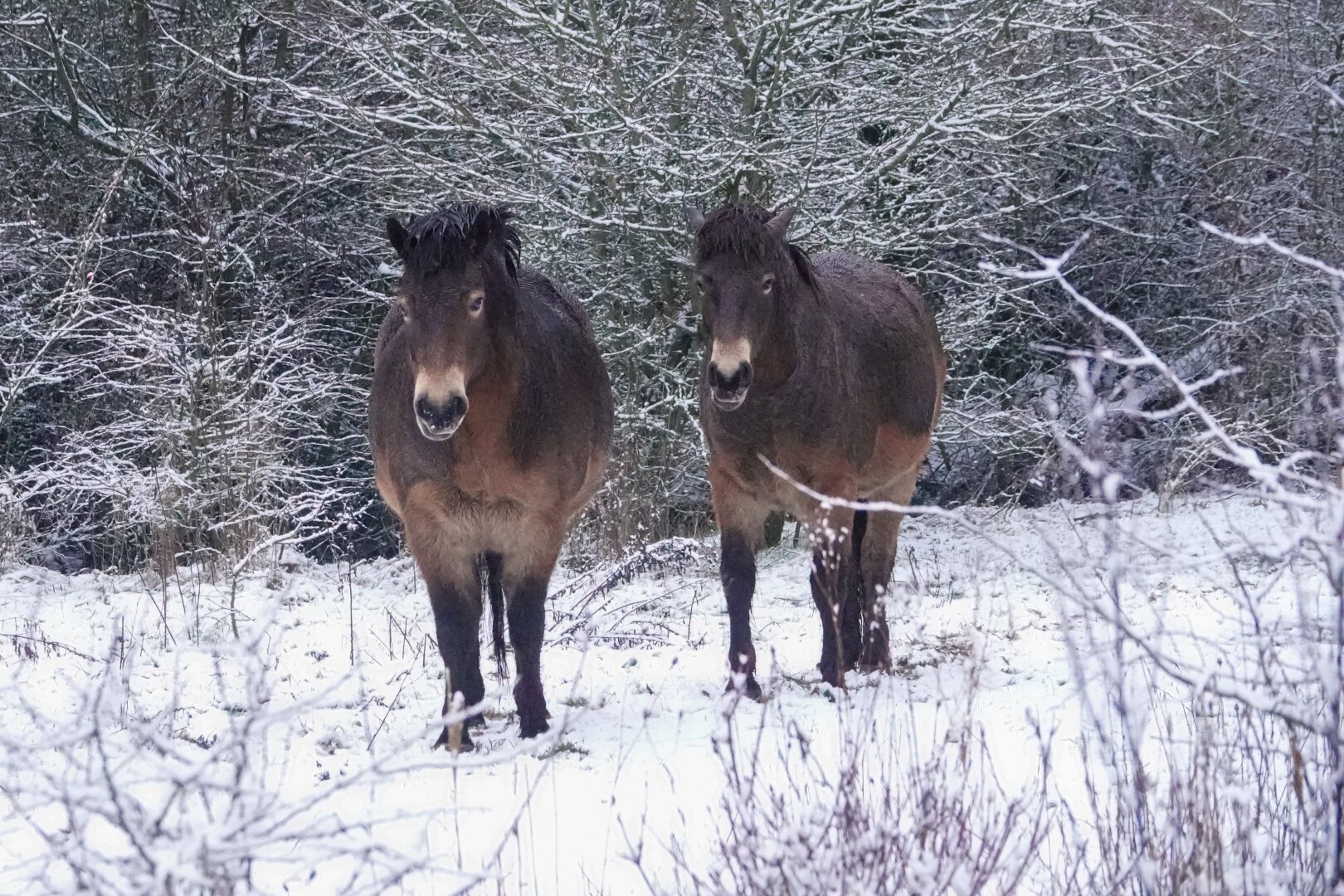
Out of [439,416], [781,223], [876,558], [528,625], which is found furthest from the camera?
[876,558]

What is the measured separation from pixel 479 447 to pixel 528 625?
2.40ft

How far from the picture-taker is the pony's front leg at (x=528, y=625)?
203 inches

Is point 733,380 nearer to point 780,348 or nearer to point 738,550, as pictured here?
point 780,348

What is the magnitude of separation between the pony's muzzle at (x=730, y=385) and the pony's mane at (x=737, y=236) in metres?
0.57

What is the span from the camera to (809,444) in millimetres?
5598

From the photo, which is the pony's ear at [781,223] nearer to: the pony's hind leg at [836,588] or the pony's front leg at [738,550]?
the pony's front leg at [738,550]

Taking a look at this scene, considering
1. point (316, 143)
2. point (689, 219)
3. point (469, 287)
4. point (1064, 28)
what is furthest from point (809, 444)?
point (316, 143)

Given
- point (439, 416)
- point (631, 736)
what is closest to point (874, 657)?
point (631, 736)

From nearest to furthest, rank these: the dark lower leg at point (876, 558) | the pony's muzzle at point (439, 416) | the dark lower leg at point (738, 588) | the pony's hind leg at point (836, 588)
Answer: the pony's muzzle at point (439, 416) → the pony's hind leg at point (836, 588) → the dark lower leg at point (738, 588) → the dark lower leg at point (876, 558)

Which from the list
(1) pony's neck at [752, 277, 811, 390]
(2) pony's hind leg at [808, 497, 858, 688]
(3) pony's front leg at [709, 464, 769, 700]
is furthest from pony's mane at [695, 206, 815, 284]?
(2) pony's hind leg at [808, 497, 858, 688]

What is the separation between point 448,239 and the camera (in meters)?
4.76

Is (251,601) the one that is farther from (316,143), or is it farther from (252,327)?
(316,143)

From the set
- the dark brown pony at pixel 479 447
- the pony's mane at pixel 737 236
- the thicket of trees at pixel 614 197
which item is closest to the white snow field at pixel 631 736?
the dark brown pony at pixel 479 447

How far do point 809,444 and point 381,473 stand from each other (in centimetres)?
183
